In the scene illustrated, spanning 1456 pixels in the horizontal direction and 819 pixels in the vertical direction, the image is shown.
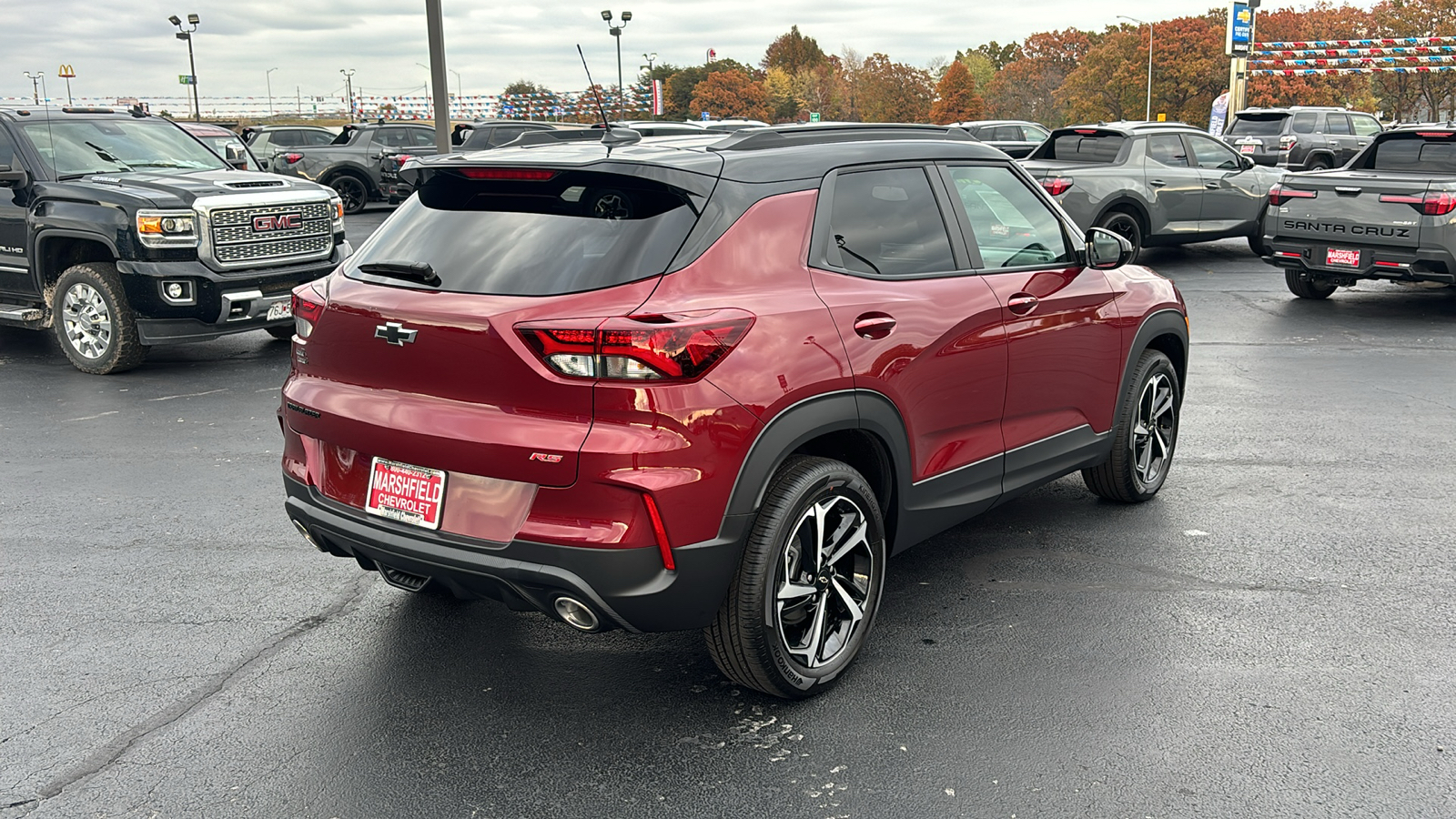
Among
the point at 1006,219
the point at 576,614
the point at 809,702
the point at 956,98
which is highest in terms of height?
the point at 956,98

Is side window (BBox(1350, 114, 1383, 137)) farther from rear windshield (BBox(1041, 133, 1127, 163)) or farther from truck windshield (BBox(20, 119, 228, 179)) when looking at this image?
truck windshield (BBox(20, 119, 228, 179))

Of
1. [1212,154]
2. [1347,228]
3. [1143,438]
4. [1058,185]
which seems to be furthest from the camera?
[1212,154]

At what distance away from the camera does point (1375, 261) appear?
37.2ft

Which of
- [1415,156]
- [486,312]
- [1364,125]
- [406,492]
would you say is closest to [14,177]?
[406,492]

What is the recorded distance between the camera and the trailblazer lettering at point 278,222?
9.42 meters

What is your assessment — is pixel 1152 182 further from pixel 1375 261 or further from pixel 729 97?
pixel 729 97

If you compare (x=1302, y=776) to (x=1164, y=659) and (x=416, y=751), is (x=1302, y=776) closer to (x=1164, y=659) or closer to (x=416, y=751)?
(x=1164, y=659)

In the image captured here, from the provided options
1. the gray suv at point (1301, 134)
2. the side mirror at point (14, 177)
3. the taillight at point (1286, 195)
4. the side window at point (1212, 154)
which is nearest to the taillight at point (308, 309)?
the side mirror at point (14, 177)

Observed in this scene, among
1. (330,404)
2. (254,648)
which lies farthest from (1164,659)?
(254,648)

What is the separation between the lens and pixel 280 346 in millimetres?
10758

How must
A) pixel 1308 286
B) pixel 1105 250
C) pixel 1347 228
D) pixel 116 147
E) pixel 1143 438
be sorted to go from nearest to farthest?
pixel 1105 250, pixel 1143 438, pixel 116 147, pixel 1347 228, pixel 1308 286

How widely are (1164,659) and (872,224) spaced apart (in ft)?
5.81

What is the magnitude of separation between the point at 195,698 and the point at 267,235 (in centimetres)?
640

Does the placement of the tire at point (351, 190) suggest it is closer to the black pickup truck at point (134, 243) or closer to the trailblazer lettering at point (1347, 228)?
the black pickup truck at point (134, 243)
